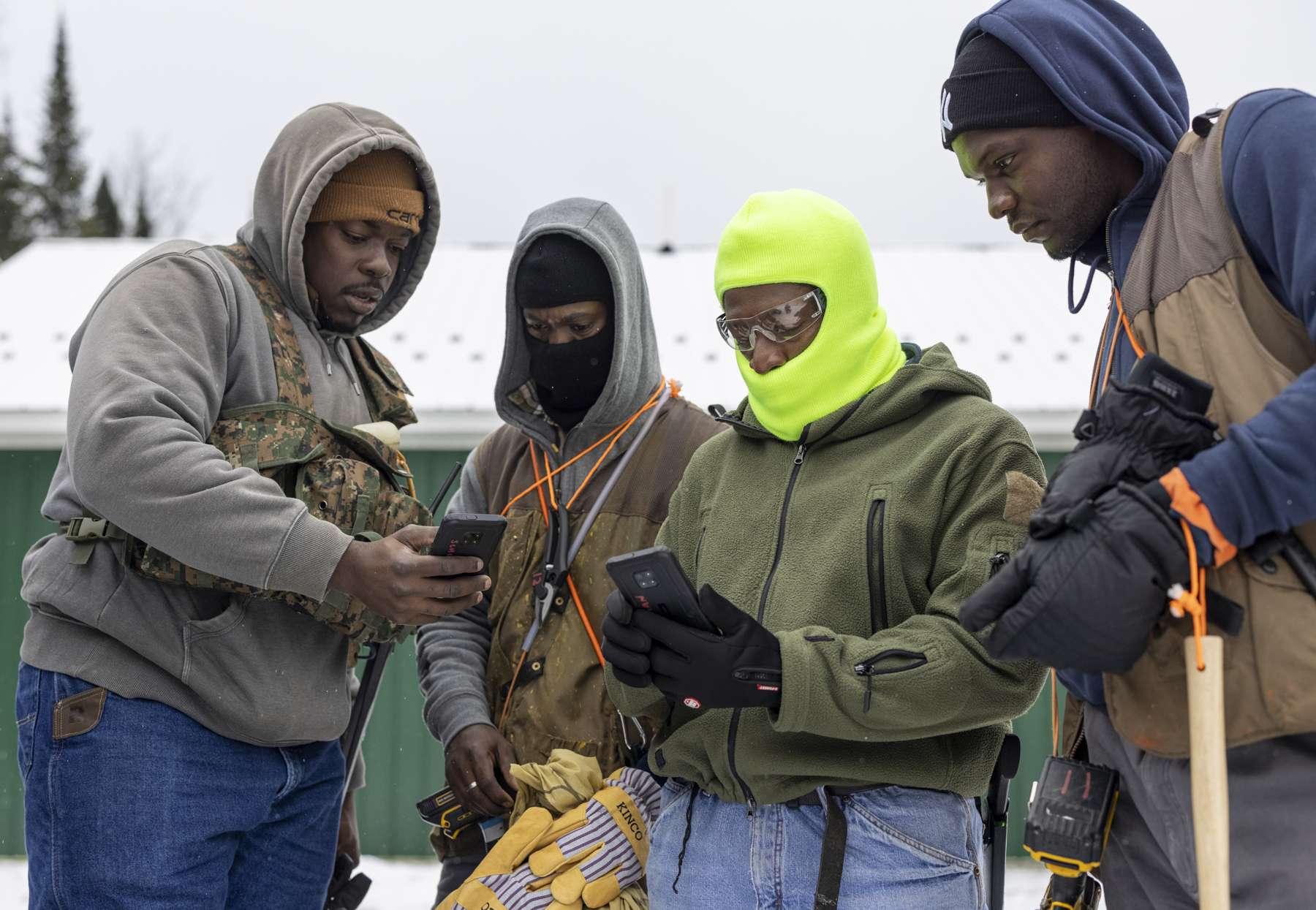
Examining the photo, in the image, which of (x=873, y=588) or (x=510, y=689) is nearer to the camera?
(x=873, y=588)

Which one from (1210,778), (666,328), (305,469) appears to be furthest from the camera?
(666,328)

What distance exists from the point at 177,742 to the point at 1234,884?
6.89 feet

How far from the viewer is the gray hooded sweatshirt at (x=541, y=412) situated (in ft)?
10.9

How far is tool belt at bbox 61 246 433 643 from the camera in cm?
277

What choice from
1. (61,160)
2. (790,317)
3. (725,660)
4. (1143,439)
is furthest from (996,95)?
(61,160)

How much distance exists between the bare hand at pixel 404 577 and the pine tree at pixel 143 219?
38.4 metres

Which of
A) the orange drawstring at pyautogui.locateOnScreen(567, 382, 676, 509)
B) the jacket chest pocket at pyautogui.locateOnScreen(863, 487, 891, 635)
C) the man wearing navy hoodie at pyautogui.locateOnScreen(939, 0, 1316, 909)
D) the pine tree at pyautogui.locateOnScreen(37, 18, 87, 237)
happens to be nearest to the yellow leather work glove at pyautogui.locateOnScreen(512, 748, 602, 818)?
the orange drawstring at pyautogui.locateOnScreen(567, 382, 676, 509)

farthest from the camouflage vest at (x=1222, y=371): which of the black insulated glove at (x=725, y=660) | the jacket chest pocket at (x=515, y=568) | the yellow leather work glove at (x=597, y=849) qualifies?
the jacket chest pocket at (x=515, y=568)

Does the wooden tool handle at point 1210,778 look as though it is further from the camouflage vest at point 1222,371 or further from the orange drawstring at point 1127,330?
the orange drawstring at point 1127,330

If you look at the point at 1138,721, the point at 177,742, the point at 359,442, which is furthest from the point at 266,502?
the point at 1138,721

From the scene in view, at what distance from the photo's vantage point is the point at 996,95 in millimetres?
2289

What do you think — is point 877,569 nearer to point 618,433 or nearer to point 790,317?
point 790,317

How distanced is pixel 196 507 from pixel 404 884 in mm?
4780

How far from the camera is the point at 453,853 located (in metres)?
3.34
